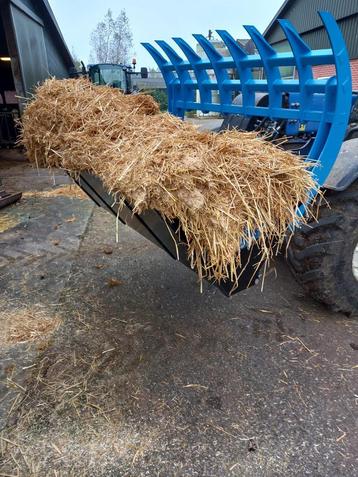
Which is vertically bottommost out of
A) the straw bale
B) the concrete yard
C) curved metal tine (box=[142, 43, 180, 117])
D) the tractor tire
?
the concrete yard

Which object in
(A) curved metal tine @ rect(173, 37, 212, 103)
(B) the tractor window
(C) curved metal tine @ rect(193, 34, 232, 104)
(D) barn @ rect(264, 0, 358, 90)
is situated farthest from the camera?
(D) barn @ rect(264, 0, 358, 90)

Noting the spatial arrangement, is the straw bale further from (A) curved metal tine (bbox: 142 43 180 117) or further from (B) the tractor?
(B) the tractor

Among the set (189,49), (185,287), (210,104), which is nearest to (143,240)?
(185,287)

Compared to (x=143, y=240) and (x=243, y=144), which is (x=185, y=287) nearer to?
(x=143, y=240)

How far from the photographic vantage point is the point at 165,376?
231 cm

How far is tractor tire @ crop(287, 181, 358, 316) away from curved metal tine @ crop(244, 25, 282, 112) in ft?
2.37

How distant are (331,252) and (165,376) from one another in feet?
4.34

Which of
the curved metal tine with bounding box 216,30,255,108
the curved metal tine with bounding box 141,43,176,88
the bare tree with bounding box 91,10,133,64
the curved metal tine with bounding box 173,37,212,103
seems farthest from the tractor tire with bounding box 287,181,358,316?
the bare tree with bounding box 91,10,133,64

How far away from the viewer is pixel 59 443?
1.87 m

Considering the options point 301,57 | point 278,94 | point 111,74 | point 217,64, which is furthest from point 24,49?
point 301,57

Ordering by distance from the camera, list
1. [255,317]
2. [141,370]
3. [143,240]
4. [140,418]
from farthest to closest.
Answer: [143,240] → [255,317] → [141,370] → [140,418]

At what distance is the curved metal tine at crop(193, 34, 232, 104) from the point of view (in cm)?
282

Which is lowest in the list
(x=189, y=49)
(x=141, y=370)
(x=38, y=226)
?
(x=38, y=226)

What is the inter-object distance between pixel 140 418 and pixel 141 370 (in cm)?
36
